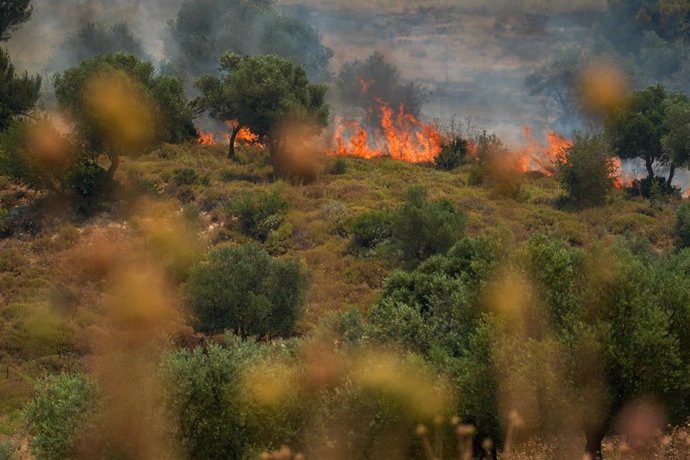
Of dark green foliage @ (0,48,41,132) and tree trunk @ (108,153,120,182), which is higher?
dark green foliage @ (0,48,41,132)

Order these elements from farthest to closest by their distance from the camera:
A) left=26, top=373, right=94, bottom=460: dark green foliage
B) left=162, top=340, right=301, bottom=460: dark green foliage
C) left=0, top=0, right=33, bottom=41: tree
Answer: left=0, top=0, right=33, bottom=41: tree, left=162, top=340, right=301, bottom=460: dark green foliage, left=26, top=373, right=94, bottom=460: dark green foliage

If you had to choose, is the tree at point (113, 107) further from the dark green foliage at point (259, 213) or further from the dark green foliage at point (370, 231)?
the dark green foliage at point (370, 231)

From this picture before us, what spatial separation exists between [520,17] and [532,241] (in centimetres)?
11293

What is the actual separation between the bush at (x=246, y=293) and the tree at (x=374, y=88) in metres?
65.2

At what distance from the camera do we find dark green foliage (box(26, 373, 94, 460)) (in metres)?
17.9

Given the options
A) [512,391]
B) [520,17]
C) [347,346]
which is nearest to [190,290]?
[347,346]

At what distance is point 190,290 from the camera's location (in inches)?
1246

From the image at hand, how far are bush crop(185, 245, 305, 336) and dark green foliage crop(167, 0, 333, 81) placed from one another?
69769 millimetres

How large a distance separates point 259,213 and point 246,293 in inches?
689

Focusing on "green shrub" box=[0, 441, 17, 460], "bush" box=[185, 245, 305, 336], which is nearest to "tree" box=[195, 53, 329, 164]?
"bush" box=[185, 245, 305, 336]

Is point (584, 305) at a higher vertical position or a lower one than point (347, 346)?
higher

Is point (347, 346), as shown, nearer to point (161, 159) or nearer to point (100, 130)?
point (100, 130)

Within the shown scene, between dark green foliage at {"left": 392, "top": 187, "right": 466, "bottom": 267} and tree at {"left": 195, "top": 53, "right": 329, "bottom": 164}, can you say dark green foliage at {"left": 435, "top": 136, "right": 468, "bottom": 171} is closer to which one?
tree at {"left": 195, "top": 53, "right": 329, "bottom": 164}

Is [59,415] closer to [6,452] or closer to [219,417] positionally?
[6,452]
